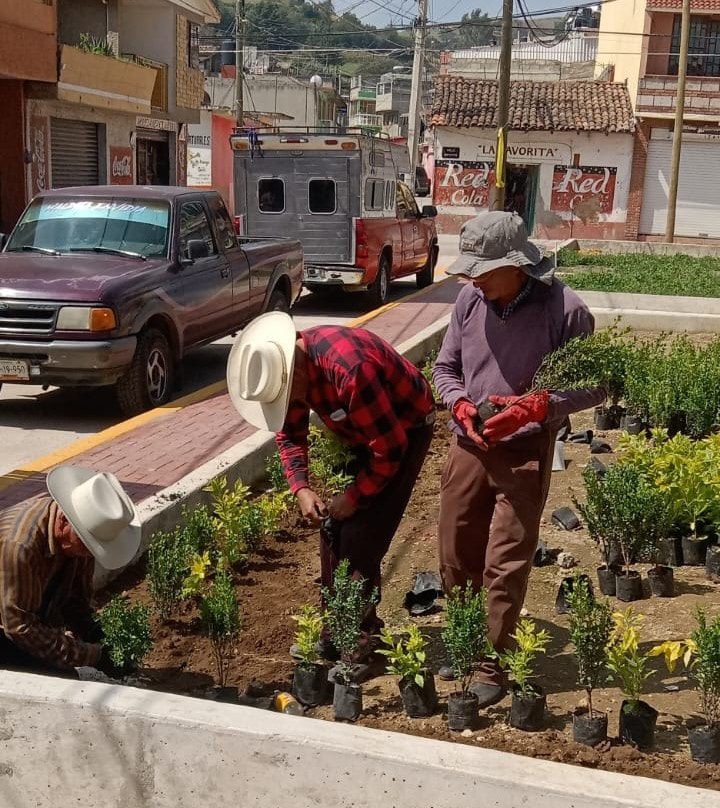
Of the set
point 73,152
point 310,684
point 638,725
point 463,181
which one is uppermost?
point 73,152

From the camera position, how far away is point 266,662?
4.34 meters

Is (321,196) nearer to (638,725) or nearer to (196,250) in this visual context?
(196,250)

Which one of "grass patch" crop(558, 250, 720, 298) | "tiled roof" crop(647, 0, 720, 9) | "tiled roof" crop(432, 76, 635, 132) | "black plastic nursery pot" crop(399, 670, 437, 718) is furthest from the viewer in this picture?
"tiled roof" crop(432, 76, 635, 132)

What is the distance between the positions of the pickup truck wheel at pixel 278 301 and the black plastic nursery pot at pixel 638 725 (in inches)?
360

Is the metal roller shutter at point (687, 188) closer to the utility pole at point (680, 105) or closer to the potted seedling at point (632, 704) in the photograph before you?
the utility pole at point (680, 105)

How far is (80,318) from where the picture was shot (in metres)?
8.52

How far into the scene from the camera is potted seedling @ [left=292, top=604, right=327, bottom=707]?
153 inches

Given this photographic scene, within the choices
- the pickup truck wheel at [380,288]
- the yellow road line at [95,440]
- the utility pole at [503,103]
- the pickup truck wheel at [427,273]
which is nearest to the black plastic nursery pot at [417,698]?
the yellow road line at [95,440]

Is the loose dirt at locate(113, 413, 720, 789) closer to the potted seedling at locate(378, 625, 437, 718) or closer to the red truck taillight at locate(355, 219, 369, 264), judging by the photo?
the potted seedling at locate(378, 625, 437, 718)

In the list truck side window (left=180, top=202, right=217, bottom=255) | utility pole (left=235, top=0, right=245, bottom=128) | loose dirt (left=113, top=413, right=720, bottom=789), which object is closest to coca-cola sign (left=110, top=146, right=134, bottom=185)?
utility pole (left=235, top=0, right=245, bottom=128)

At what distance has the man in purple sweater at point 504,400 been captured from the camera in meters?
3.87

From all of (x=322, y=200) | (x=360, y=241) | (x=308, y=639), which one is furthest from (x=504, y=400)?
(x=322, y=200)

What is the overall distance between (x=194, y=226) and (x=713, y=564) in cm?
663

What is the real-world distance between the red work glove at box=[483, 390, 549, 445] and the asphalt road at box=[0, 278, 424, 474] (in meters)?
4.47
